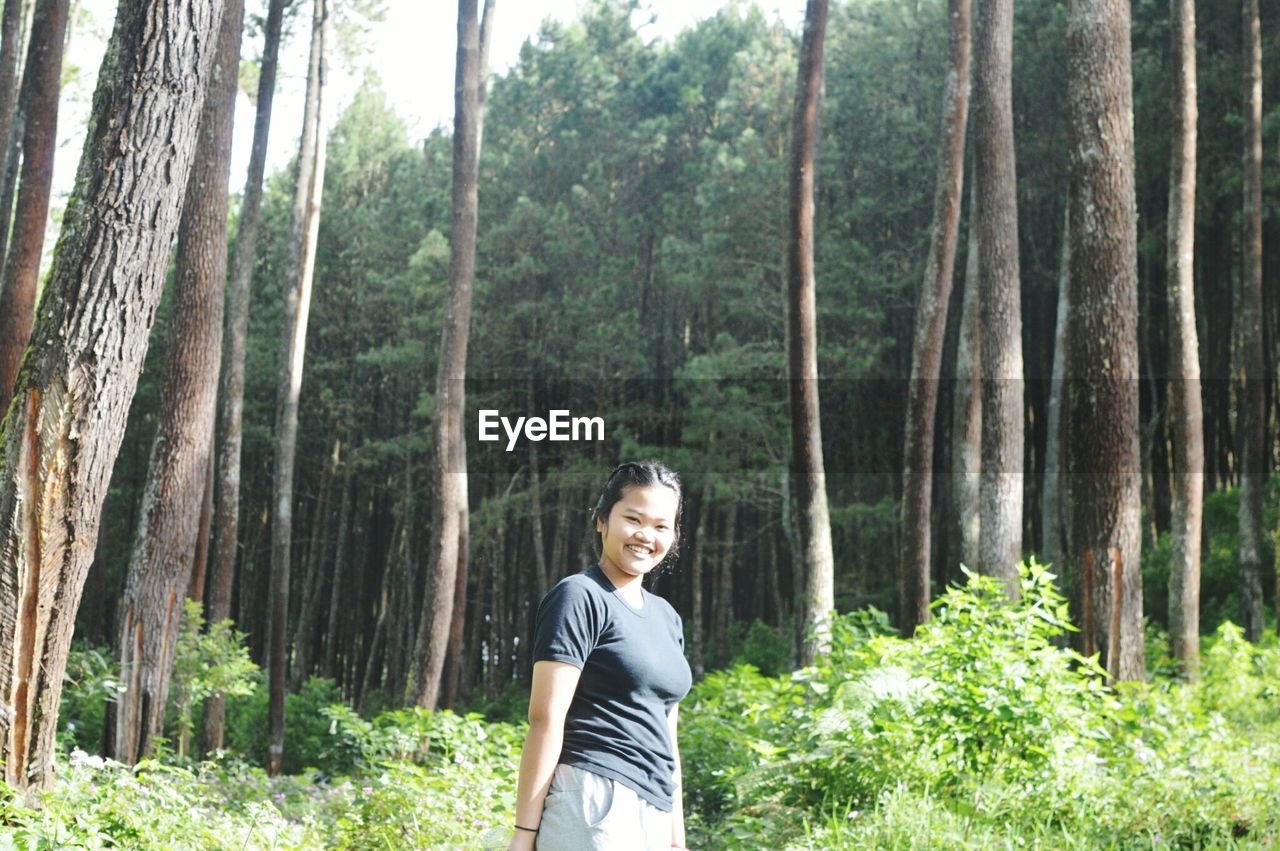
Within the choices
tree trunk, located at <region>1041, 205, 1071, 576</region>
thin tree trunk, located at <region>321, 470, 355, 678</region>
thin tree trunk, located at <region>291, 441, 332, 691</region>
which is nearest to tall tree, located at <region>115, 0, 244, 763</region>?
tree trunk, located at <region>1041, 205, 1071, 576</region>

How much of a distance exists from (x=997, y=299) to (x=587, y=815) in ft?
29.7

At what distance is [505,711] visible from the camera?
23.0 metres

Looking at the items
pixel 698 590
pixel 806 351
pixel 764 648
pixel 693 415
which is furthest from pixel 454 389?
pixel 764 648

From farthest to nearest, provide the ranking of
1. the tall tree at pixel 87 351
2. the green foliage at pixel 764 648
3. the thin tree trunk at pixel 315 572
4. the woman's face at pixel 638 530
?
the thin tree trunk at pixel 315 572 → the green foliage at pixel 764 648 → the tall tree at pixel 87 351 → the woman's face at pixel 638 530

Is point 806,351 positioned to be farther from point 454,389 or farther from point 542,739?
point 542,739

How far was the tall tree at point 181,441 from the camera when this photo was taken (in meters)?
9.02

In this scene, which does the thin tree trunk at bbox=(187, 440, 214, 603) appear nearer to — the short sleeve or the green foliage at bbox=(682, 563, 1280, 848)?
the green foliage at bbox=(682, 563, 1280, 848)

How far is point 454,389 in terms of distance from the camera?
1295 centimetres

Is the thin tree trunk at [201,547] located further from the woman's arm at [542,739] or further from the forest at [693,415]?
the woman's arm at [542,739]

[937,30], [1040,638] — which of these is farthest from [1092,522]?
[937,30]

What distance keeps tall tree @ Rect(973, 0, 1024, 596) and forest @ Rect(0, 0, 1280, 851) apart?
0.15ft

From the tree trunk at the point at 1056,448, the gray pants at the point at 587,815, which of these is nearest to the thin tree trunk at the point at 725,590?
the tree trunk at the point at 1056,448

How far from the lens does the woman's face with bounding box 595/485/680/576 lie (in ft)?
10.1

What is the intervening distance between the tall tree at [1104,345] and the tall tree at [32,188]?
713cm
